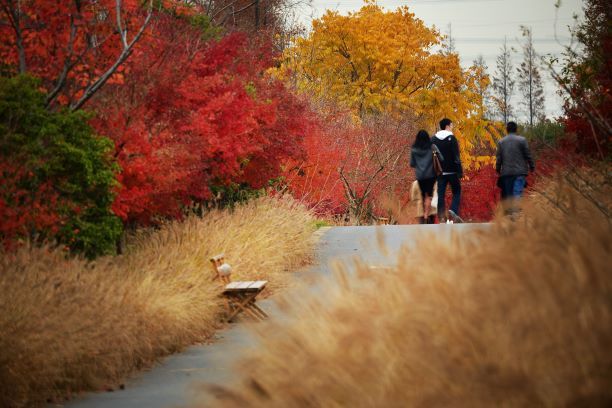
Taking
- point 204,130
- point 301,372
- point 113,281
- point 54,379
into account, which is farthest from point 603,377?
point 204,130

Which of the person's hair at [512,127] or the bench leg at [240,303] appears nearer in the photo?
the bench leg at [240,303]

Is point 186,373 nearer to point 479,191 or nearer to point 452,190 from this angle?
point 452,190

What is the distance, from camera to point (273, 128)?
1961 centimetres

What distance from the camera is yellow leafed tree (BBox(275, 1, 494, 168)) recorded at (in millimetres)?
48906

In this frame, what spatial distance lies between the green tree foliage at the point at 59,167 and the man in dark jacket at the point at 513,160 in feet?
27.6

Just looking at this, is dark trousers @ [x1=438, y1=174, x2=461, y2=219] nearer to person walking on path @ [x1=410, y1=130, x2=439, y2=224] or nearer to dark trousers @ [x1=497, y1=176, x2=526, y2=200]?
person walking on path @ [x1=410, y1=130, x2=439, y2=224]

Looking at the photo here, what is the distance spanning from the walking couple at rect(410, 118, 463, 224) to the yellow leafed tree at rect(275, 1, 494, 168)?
26.1 meters

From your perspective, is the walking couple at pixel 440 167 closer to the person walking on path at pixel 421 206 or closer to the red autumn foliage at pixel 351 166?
the person walking on path at pixel 421 206

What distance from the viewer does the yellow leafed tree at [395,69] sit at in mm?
48906

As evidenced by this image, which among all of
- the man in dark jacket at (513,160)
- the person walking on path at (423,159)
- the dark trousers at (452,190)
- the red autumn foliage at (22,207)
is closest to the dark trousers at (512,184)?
the man in dark jacket at (513,160)

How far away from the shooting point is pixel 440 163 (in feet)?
69.8

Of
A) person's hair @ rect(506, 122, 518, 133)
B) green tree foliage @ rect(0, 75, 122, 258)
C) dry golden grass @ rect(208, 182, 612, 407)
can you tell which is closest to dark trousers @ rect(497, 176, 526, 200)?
person's hair @ rect(506, 122, 518, 133)

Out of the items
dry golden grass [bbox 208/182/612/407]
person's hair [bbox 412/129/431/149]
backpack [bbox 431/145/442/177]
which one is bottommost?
dry golden grass [bbox 208/182/612/407]

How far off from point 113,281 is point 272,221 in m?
6.52
